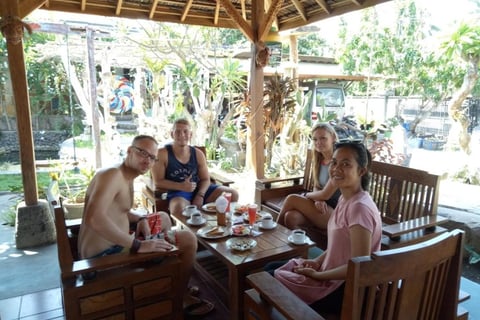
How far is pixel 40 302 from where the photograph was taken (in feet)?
7.79

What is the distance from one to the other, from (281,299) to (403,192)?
71.1 inches

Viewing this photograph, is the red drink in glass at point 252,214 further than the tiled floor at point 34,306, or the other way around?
the red drink in glass at point 252,214

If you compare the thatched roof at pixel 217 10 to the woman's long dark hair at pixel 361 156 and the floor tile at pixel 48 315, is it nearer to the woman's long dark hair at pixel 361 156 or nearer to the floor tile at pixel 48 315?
the woman's long dark hair at pixel 361 156

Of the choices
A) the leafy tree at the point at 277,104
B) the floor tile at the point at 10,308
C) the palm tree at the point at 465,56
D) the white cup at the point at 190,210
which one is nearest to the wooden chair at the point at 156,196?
the white cup at the point at 190,210

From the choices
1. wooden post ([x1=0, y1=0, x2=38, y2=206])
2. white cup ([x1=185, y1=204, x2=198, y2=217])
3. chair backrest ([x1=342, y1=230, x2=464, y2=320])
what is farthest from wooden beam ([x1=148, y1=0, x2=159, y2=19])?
chair backrest ([x1=342, y1=230, x2=464, y2=320])

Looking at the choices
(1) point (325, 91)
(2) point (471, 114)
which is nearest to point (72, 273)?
(1) point (325, 91)

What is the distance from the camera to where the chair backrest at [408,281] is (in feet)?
3.31

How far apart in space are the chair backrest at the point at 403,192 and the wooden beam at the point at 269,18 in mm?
2116

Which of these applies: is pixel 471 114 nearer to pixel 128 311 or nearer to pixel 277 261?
pixel 277 261

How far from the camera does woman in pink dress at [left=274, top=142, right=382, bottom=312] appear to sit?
140 centimetres

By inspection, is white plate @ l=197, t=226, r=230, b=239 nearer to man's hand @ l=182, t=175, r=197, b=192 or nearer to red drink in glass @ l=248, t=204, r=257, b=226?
red drink in glass @ l=248, t=204, r=257, b=226

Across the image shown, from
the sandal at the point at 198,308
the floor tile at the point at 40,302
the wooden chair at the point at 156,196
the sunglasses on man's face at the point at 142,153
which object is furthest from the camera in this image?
the wooden chair at the point at 156,196

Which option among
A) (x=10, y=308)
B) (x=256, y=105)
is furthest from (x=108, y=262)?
Answer: (x=256, y=105)

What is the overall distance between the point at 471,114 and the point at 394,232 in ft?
32.4
